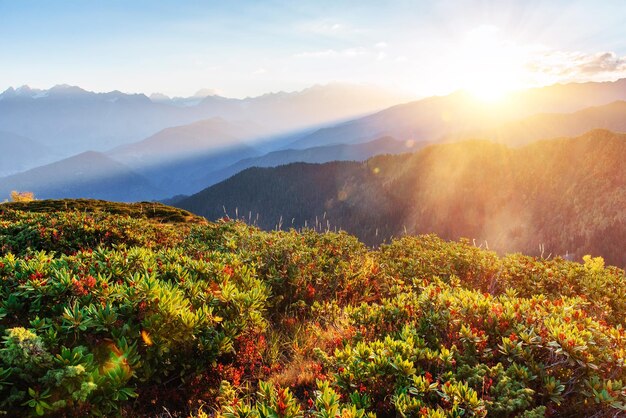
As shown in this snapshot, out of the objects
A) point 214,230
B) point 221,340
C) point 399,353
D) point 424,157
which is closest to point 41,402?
point 221,340

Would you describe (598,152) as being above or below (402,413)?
below

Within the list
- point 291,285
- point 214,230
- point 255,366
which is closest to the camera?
point 255,366

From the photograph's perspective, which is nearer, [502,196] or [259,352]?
[259,352]

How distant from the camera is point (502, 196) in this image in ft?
416

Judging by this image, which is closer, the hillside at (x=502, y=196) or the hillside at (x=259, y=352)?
the hillside at (x=259, y=352)

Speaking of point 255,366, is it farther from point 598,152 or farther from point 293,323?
point 598,152

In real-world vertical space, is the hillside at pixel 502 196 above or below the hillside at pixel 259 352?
below

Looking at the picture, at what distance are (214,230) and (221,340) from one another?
8770 millimetres

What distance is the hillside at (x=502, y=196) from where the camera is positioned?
10125 cm

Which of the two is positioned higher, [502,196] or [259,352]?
[259,352]

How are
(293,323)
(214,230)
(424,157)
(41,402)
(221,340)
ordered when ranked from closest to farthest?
(41,402)
(221,340)
(293,323)
(214,230)
(424,157)

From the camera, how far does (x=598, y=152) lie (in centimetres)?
10856

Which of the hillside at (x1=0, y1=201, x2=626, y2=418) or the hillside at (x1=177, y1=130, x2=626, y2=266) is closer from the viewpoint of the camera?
the hillside at (x1=0, y1=201, x2=626, y2=418)

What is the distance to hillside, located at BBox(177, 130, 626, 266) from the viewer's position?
3986 inches
